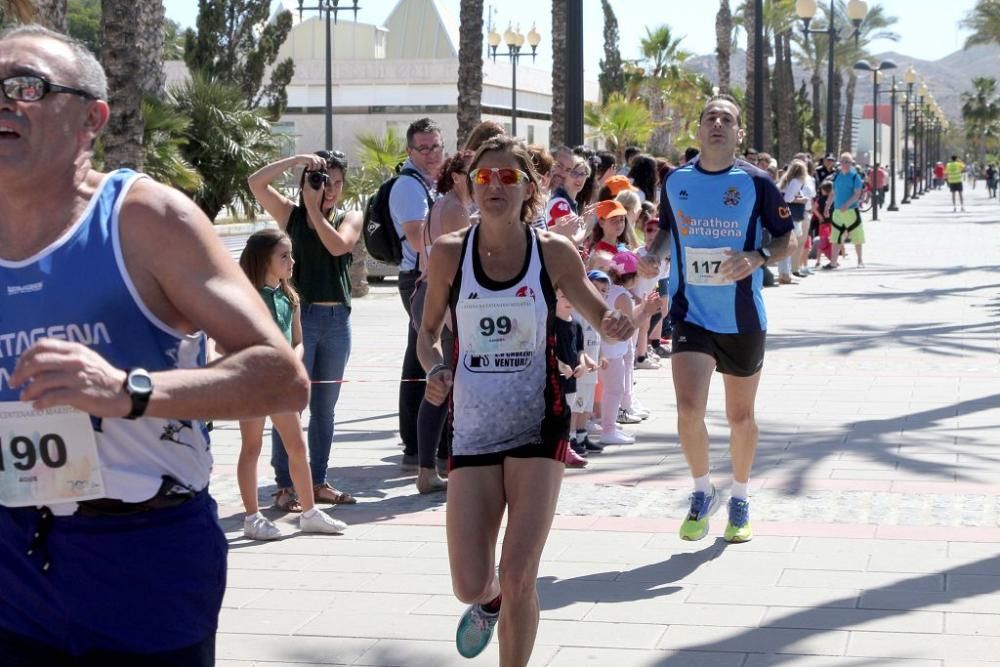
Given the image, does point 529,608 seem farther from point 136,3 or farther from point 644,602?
point 136,3

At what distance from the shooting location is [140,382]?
237cm

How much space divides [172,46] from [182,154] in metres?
58.3

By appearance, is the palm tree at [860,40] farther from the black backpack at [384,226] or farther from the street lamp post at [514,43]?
the black backpack at [384,226]

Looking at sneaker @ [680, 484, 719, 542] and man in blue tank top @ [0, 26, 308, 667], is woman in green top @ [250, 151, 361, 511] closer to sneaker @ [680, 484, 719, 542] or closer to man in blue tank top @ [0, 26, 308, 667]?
sneaker @ [680, 484, 719, 542]

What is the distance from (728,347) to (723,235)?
516 millimetres

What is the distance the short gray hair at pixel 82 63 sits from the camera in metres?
2.67

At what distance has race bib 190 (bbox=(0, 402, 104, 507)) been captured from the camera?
2.62m

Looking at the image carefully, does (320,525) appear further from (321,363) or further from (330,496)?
(321,363)

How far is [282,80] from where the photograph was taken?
48.8 metres

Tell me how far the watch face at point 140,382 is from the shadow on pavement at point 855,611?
121 inches

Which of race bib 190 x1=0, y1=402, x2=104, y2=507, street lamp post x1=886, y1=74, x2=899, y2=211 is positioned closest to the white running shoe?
race bib 190 x1=0, y1=402, x2=104, y2=507

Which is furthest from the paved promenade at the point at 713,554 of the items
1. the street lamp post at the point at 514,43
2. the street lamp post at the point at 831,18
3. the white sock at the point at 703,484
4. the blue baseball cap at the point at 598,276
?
the street lamp post at the point at 514,43

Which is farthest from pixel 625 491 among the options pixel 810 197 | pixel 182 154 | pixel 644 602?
pixel 810 197

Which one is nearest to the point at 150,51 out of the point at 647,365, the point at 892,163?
the point at 647,365
